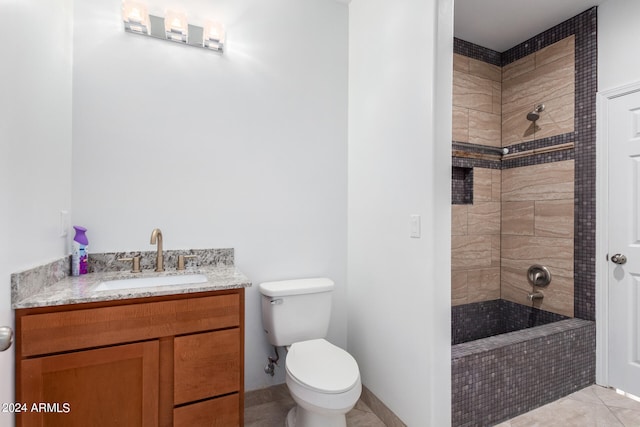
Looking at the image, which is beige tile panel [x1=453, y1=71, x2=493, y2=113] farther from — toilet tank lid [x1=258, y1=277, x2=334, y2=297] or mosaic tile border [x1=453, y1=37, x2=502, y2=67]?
toilet tank lid [x1=258, y1=277, x2=334, y2=297]

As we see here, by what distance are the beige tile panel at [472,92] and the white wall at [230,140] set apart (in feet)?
3.69

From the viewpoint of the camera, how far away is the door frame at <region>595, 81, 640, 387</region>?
2.19m

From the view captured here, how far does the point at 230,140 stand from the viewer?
1947mm

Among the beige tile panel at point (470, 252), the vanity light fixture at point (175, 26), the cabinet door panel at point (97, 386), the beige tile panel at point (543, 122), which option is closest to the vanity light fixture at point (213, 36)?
the vanity light fixture at point (175, 26)

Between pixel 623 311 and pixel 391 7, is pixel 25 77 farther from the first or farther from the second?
pixel 623 311

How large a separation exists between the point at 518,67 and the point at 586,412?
108 inches

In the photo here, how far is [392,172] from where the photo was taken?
1786 mm

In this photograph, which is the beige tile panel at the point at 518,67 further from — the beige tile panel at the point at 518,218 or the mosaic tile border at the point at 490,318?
the mosaic tile border at the point at 490,318

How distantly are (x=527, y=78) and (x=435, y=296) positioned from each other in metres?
2.43

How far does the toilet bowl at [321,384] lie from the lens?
1383mm

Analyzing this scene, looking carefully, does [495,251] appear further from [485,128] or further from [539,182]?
[485,128]

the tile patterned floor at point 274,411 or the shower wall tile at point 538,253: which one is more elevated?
the shower wall tile at point 538,253

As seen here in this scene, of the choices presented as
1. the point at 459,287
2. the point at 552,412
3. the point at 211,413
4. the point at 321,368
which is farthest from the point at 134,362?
the point at 459,287

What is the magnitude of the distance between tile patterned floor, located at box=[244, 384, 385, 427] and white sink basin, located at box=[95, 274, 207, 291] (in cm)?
89
